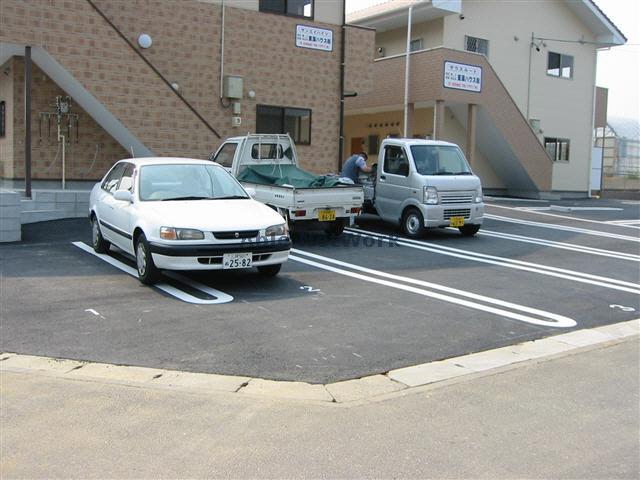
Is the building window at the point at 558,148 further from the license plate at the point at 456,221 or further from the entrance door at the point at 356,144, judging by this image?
the license plate at the point at 456,221

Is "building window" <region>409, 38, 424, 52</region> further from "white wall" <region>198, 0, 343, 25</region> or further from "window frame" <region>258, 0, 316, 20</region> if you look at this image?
"window frame" <region>258, 0, 316, 20</region>

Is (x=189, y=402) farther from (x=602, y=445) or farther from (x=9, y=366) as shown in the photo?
(x=602, y=445)

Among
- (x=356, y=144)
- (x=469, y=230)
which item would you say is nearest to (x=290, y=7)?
(x=469, y=230)

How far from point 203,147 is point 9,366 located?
32.4 feet

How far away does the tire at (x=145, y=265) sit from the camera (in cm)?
799

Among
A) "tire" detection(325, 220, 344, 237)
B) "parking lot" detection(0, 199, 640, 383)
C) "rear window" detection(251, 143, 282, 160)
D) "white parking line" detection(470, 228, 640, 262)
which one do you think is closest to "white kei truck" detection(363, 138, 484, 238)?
"white parking line" detection(470, 228, 640, 262)

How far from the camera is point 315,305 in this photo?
7.52 metres

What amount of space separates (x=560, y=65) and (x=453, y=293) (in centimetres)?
2262

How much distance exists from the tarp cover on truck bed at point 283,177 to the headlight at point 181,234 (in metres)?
4.07

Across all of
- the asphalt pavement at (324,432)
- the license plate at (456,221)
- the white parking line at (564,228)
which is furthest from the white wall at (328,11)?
the asphalt pavement at (324,432)

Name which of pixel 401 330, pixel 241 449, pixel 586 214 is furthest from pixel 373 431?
pixel 586 214

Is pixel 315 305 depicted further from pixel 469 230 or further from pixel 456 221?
pixel 469 230

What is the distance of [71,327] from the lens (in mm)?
6508

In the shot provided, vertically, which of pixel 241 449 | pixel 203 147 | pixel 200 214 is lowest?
pixel 241 449
